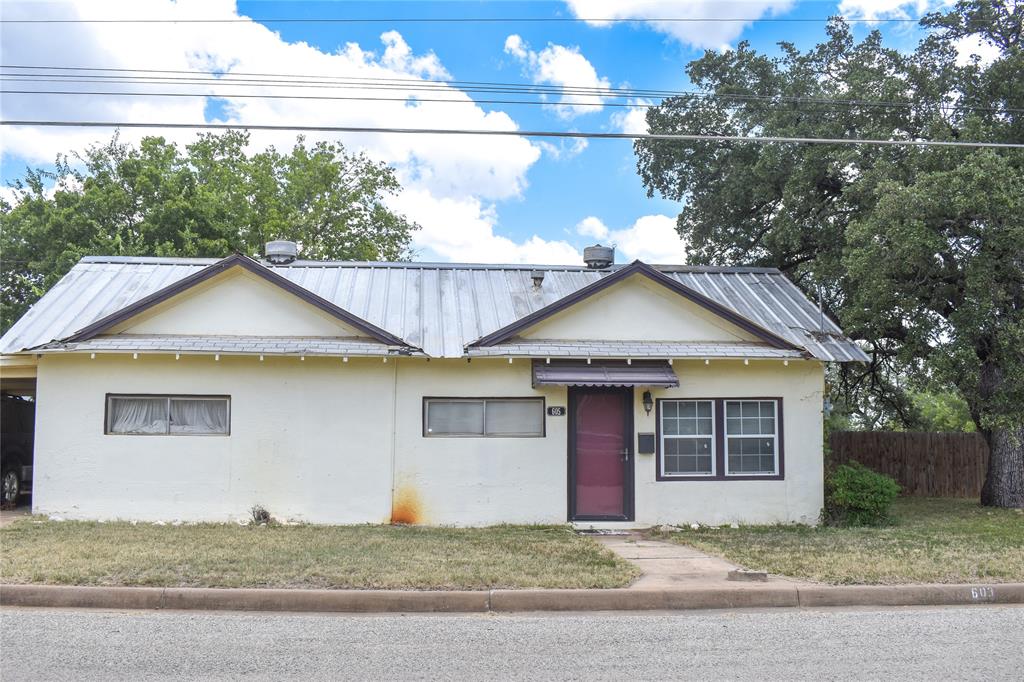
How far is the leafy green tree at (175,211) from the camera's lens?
1088 inches

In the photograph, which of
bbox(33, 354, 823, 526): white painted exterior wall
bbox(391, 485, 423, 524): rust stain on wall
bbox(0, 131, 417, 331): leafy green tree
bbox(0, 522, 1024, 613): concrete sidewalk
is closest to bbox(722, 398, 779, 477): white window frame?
bbox(33, 354, 823, 526): white painted exterior wall

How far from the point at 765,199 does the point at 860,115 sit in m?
2.89

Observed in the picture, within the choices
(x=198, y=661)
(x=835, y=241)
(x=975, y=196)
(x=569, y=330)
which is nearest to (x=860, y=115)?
(x=835, y=241)

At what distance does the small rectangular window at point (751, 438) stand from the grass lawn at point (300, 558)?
338 cm

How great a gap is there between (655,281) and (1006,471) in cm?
825

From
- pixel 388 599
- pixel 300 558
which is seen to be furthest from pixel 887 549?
pixel 300 558

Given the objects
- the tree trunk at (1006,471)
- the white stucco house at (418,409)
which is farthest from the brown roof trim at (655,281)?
the tree trunk at (1006,471)

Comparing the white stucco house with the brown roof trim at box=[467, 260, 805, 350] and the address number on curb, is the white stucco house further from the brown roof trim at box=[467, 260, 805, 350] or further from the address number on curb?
the address number on curb

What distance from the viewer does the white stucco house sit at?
42.5ft

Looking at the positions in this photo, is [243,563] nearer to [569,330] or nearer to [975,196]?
[569,330]

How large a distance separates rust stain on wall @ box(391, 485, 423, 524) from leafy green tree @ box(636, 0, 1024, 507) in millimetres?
8321

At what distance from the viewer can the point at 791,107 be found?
18.6 m

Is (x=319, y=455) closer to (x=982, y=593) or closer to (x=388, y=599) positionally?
(x=388, y=599)

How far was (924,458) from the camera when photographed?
2019cm
